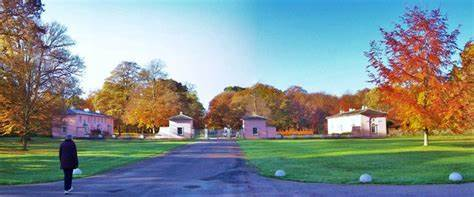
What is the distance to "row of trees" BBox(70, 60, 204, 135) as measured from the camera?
284ft

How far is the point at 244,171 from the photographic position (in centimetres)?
1972

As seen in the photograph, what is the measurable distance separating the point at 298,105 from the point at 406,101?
73.2 metres

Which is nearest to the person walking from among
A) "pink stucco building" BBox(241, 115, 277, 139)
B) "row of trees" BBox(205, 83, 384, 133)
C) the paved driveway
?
the paved driveway

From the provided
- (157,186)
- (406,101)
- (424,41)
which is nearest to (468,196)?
(157,186)

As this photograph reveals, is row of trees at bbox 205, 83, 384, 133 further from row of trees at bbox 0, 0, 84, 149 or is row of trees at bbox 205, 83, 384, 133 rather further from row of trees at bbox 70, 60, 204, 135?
row of trees at bbox 0, 0, 84, 149

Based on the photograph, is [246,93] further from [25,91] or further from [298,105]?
[25,91]

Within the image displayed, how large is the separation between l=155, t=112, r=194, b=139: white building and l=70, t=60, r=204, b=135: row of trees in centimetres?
541

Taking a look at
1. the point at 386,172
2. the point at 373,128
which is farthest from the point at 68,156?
the point at 373,128

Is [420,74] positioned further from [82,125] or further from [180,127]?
[82,125]

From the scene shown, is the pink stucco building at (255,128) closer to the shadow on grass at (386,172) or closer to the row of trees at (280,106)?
the row of trees at (280,106)

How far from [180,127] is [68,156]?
68.1 metres

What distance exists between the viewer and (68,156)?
47.0ft

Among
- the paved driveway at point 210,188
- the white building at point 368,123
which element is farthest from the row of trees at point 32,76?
the white building at point 368,123

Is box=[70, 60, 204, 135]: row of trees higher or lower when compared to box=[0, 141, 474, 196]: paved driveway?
higher
